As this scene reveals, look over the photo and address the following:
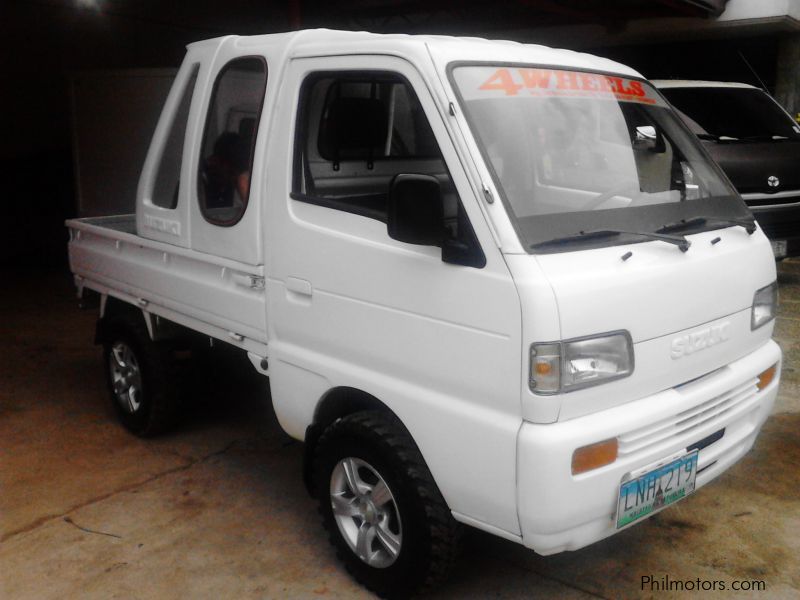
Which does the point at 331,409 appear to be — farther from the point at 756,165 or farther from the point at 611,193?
the point at 756,165

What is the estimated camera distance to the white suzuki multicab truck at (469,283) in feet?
8.04

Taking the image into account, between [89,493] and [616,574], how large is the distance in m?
2.50

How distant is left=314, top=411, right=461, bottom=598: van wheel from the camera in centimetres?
274

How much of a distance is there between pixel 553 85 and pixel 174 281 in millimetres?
2002

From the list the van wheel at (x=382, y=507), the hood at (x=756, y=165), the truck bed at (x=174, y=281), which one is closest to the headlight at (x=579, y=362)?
the van wheel at (x=382, y=507)

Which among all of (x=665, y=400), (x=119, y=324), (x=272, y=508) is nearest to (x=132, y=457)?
(x=119, y=324)

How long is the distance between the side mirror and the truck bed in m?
0.92

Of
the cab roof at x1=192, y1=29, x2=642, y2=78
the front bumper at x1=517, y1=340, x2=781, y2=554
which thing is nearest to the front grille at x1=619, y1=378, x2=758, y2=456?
the front bumper at x1=517, y1=340, x2=781, y2=554

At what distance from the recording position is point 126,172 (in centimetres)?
891

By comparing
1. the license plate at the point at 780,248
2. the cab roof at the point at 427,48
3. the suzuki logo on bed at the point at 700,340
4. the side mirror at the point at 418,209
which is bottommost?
the license plate at the point at 780,248

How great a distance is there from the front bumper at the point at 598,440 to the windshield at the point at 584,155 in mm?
553

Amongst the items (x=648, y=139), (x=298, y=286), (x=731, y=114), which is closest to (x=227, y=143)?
(x=298, y=286)

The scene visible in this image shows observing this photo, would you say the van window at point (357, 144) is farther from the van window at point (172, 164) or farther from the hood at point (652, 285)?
the van window at point (172, 164)

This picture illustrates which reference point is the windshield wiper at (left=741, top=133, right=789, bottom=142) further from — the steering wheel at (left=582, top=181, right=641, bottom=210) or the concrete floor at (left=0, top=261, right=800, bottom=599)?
the steering wheel at (left=582, top=181, right=641, bottom=210)
